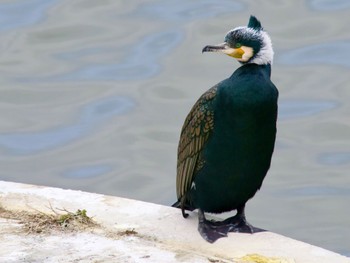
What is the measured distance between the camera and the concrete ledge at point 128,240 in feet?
18.4

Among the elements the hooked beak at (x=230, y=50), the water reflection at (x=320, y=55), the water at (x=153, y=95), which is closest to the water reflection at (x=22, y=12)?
the water at (x=153, y=95)

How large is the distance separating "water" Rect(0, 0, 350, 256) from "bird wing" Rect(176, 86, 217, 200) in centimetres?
292

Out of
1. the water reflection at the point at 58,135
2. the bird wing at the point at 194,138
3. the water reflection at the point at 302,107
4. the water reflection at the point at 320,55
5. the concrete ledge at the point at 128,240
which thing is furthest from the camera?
the water reflection at the point at 320,55

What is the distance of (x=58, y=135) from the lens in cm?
1075

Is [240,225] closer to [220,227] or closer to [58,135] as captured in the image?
[220,227]

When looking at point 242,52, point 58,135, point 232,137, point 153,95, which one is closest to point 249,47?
point 242,52

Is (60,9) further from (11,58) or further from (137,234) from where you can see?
(137,234)

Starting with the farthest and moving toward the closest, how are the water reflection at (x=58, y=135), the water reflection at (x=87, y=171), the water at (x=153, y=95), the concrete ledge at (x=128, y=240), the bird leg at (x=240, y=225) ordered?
the water reflection at (x=58, y=135)
the water reflection at (x=87, y=171)
the water at (x=153, y=95)
the bird leg at (x=240, y=225)
the concrete ledge at (x=128, y=240)

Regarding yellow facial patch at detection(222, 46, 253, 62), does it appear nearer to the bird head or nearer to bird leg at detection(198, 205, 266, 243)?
the bird head

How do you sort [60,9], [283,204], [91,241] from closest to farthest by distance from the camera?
[91,241]
[283,204]
[60,9]

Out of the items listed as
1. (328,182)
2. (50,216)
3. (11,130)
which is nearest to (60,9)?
(11,130)

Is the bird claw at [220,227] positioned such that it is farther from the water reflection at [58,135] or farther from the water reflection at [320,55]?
the water reflection at [320,55]

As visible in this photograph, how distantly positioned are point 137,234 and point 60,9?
7242 mm

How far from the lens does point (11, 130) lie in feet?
35.5
